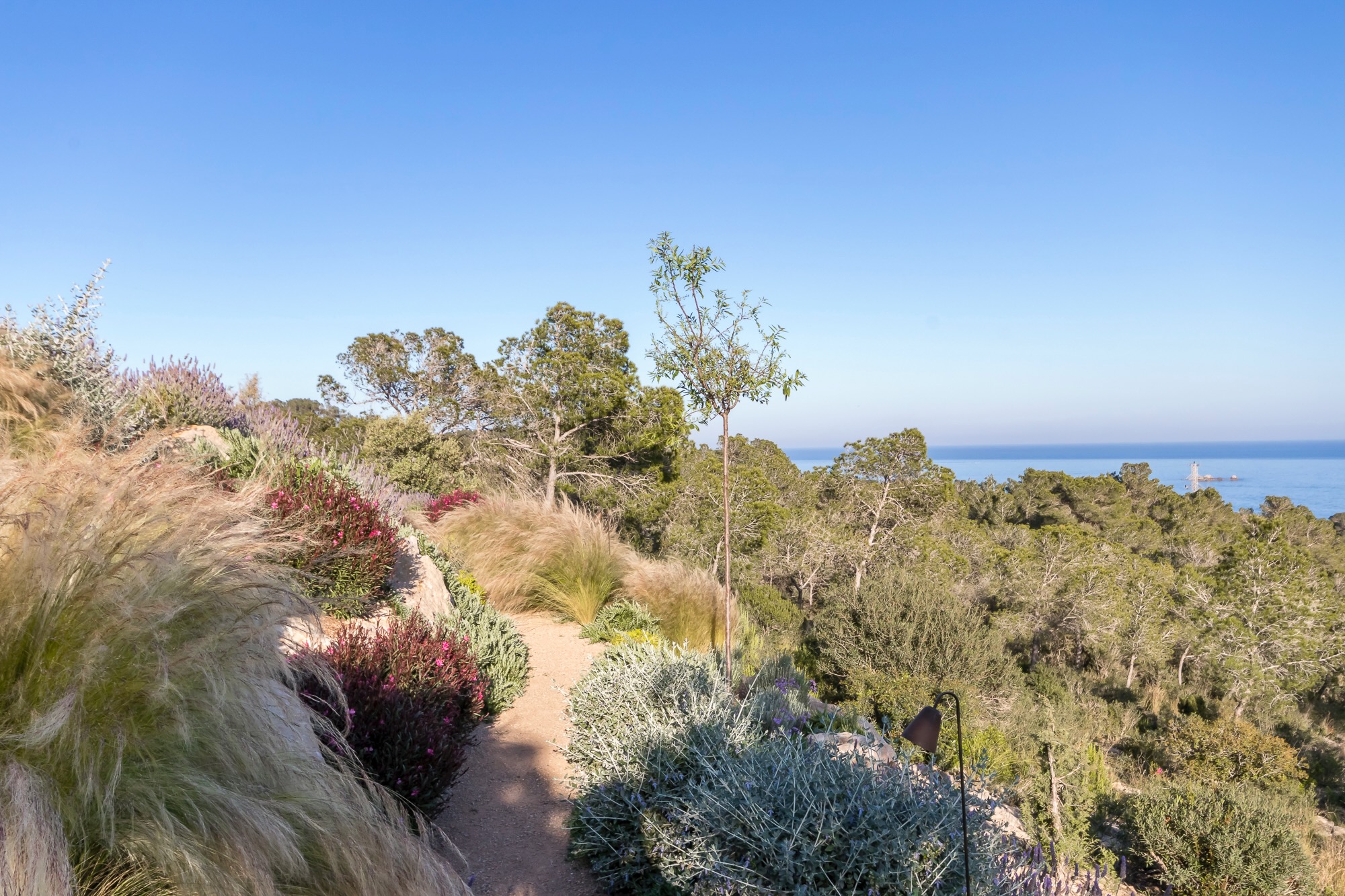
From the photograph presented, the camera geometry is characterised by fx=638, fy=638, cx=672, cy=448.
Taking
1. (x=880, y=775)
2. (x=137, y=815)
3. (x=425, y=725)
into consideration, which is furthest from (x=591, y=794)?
(x=137, y=815)

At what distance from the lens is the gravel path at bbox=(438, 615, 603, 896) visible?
3.35 meters

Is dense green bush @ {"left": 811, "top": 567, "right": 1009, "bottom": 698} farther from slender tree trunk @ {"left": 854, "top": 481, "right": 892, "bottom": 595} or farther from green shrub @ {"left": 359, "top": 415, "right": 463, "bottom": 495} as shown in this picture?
green shrub @ {"left": 359, "top": 415, "right": 463, "bottom": 495}

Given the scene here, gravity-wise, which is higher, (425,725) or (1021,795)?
(425,725)

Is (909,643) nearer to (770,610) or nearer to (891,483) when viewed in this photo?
(770,610)

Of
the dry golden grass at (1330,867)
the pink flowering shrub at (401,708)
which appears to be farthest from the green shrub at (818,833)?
the dry golden grass at (1330,867)

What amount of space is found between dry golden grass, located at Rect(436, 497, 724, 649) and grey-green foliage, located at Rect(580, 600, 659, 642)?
0.20 meters

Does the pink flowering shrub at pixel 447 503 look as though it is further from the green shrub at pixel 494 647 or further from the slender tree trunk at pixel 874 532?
the slender tree trunk at pixel 874 532

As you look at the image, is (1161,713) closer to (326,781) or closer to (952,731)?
(952,731)

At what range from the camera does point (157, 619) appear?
6.75 feet

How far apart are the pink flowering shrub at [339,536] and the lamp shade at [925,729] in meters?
3.62

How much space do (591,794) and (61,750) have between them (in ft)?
8.08

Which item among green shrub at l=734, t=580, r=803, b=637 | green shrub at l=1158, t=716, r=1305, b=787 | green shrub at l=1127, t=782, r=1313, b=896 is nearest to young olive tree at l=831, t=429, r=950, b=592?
green shrub at l=734, t=580, r=803, b=637

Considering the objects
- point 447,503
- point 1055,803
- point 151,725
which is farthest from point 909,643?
point 151,725

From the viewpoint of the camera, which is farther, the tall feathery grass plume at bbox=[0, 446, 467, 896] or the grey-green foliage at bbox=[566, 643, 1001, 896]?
the grey-green foliage at bbox=[566, 643, 1001, 896]
